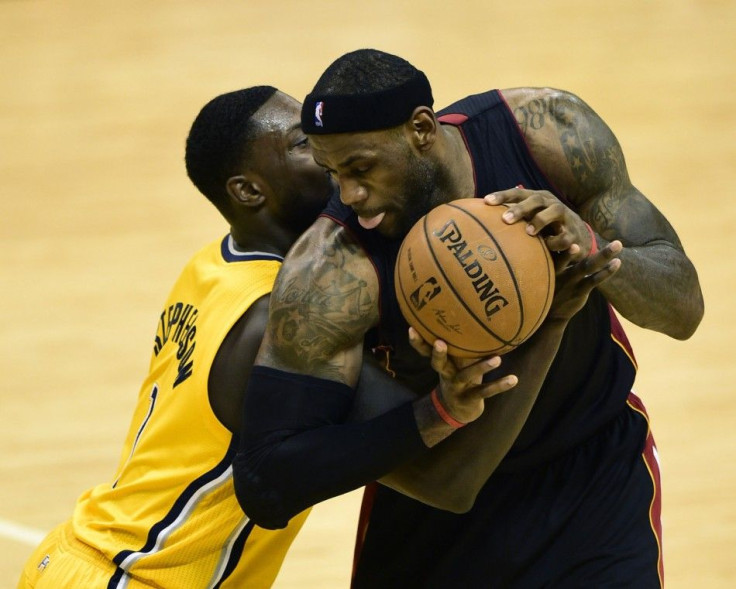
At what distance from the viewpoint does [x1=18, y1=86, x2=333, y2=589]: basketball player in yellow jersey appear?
3.37 m

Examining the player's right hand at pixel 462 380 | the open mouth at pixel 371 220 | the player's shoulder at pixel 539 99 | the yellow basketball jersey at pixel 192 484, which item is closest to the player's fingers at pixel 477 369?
the player's right hand at pixel 462 380

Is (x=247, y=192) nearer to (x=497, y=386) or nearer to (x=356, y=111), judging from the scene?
(x=356, y=111)

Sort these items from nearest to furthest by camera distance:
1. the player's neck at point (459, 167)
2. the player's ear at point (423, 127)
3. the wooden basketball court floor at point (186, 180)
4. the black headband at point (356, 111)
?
the black headband at point (356, 111)
the player's ear at point (423, 127)
the player's neck at point (459, 167)
the wooden basketball court floor at point (186, 180)

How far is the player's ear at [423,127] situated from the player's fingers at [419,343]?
0.50m

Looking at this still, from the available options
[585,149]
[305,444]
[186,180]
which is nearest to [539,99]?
[585,149]

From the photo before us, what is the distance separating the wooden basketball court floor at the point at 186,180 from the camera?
5289 mm

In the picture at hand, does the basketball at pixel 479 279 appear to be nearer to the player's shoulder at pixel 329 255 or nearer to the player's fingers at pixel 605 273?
the player's fingers at pixel 605 273

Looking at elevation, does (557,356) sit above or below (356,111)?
below

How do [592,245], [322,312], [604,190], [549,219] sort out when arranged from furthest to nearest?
1. [604,190]
2. [322,312]
3. [592,245]
4. [549,219]

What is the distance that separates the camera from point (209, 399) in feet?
11.0

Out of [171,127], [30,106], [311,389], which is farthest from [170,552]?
[30,106]

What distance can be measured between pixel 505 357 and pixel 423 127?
0.61 m

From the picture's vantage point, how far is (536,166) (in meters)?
3.26

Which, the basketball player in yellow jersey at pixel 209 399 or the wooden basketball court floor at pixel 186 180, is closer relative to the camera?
the basketball player in yellow jersey at pixel 209 399
